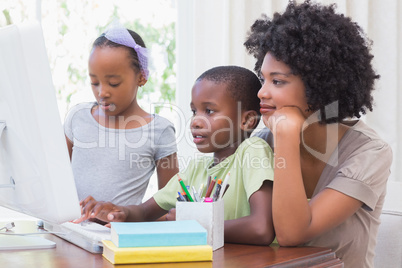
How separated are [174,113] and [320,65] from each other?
1.37m

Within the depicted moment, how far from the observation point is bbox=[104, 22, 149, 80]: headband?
1744 mm

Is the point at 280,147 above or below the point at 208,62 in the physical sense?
below

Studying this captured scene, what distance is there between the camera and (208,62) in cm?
246

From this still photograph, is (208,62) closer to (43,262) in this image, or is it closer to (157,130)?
(157,130)

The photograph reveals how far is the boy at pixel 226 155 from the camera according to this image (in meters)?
1.19

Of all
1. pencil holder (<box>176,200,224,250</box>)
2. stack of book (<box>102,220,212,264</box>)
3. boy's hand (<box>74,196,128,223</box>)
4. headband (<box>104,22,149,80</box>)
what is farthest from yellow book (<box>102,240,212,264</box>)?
headband (<box>104,22,149,80</box>)

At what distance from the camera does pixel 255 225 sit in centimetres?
111

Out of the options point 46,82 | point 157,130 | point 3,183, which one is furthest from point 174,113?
point 46,82

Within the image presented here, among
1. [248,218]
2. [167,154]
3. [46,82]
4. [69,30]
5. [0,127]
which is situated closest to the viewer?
[46,82]

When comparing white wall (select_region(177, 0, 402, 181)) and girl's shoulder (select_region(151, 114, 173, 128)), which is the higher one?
white wall (select_region(177, 0, 402, 181))

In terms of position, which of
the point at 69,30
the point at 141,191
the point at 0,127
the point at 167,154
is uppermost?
the point at 69,30

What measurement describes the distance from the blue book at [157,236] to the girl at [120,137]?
812 millimetres

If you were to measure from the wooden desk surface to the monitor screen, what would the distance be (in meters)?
0.08

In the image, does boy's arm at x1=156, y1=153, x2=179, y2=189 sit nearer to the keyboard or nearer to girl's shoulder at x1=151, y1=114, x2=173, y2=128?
girl's shoulder at x1=151, y1=114, x2=173, y2=128
